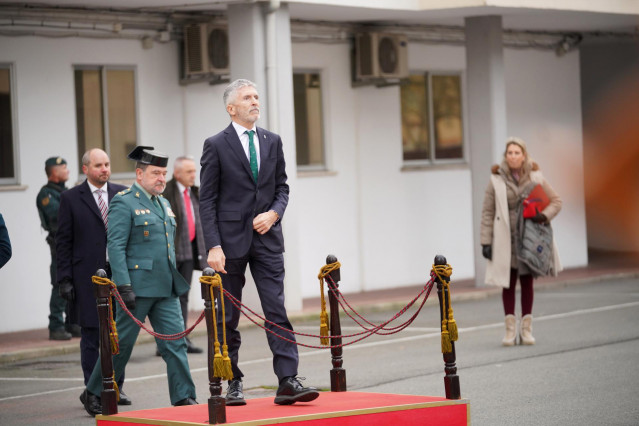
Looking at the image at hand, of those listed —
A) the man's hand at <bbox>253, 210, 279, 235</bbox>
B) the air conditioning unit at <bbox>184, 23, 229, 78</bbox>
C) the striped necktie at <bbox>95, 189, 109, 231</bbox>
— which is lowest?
the man's hand at <bbox>253, 210, 279, 235</bbox>

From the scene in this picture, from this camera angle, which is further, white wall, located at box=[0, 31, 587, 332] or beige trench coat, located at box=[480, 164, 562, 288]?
white wall, located at box=[0, 31, 587, 332]

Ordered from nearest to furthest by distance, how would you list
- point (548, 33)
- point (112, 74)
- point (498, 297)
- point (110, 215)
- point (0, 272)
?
point (110, 215) → point (0, 272) → point (112, 74) → point (498, 297) → point (548, 33)

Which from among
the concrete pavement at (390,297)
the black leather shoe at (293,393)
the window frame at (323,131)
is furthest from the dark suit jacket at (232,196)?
the window frame at (323,131)

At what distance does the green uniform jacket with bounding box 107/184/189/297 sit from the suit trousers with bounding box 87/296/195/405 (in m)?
0.11

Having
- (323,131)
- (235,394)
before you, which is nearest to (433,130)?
(323,131)

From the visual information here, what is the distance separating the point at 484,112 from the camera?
20.4 metres

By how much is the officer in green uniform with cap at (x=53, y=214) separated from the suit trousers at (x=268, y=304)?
726cm

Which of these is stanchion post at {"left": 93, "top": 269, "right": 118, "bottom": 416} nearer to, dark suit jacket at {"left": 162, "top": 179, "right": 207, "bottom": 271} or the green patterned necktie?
the green patterned necktie

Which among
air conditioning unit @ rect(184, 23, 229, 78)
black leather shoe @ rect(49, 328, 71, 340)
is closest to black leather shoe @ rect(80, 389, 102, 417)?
black leather shoe @ rect(49, 328, 71, 340)

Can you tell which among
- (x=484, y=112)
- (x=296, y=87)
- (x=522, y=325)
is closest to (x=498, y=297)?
(x=484, y=112)

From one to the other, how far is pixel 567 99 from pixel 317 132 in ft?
21.7

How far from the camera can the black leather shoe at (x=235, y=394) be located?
8.10m

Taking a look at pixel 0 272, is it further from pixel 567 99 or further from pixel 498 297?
pixel 567 99

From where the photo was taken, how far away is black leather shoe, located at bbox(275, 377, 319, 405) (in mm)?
7945
